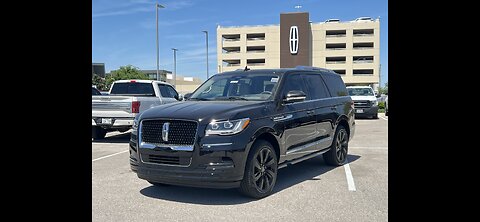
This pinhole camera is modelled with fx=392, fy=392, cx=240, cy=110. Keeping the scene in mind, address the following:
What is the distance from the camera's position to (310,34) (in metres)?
78.1

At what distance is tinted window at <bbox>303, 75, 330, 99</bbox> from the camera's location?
6.73 m

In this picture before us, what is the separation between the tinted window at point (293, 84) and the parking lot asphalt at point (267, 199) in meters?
1.42

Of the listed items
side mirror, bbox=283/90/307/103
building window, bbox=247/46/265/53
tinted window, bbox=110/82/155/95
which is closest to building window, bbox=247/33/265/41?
building window, bbox=247/46/265/53

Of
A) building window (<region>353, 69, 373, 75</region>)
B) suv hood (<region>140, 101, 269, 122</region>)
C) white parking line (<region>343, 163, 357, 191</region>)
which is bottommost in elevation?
white parking line (<region>343, 163, 357, 191</region>)

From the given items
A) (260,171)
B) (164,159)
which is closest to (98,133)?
(164,159)

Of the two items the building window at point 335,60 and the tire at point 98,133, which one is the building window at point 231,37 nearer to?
the building window at point 335,60

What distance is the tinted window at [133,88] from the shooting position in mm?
12242

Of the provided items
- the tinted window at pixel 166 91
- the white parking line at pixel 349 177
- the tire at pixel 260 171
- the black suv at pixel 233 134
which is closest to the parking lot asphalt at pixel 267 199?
the white parking line at pixel 349 177

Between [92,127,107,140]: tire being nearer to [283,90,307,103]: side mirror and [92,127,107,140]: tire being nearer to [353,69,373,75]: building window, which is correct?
[283,90,307,103]: side mirror

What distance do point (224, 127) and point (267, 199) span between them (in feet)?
3.77

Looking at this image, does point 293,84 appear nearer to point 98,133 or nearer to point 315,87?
point 315,87
